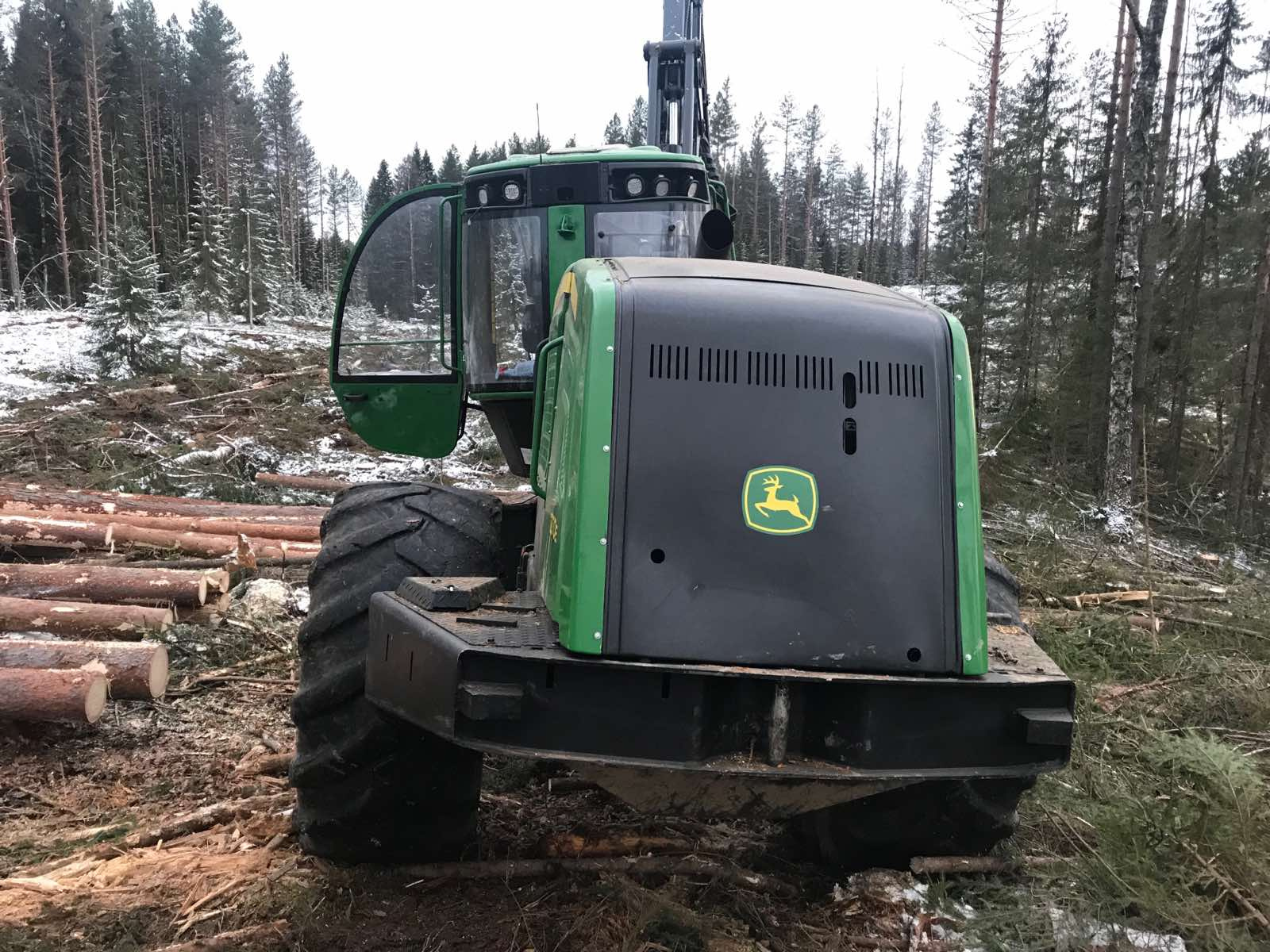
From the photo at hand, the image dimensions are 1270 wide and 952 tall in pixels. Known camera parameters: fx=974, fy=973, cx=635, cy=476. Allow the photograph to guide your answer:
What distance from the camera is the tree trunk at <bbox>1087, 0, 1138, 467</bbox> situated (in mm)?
19562

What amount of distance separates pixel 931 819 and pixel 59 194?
1752 inches

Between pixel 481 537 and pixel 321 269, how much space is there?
63878 millimetres

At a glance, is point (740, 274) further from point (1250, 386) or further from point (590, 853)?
point (1250, 386)

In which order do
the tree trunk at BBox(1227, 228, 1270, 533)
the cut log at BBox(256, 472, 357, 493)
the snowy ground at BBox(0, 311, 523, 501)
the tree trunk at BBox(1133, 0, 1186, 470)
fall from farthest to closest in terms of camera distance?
the tree trunk at BBox(1227, 228, 1270, 533) → the tree trunk at BBox(1133, 0, 1186, 470) → the snowy ground at BBox(0, 311, 523, 501) → the cut log at BBox(256, 472, 357, 493)

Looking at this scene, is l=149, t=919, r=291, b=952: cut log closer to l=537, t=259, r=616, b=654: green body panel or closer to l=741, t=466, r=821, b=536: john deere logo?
l=537, t=259, r=616, b=654: green body panel

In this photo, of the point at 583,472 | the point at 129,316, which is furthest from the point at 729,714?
the point at 129,316

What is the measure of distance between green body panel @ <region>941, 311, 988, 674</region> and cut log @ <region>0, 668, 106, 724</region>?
13.9 ft

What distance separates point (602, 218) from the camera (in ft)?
16.6

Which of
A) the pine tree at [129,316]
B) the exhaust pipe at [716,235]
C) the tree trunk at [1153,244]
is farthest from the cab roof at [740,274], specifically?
the pine tree at [129,316]

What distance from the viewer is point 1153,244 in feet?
67.1

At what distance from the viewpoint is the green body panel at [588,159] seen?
5.04m

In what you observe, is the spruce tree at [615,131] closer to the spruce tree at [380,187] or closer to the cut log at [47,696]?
the spruce tree at [380,187]

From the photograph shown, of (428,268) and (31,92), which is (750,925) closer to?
(428,268)

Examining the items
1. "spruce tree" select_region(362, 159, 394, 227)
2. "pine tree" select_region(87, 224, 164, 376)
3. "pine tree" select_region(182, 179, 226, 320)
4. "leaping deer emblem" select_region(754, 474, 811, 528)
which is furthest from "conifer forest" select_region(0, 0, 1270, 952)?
"spruce tree" select_region(362, 159, 394, 227)
